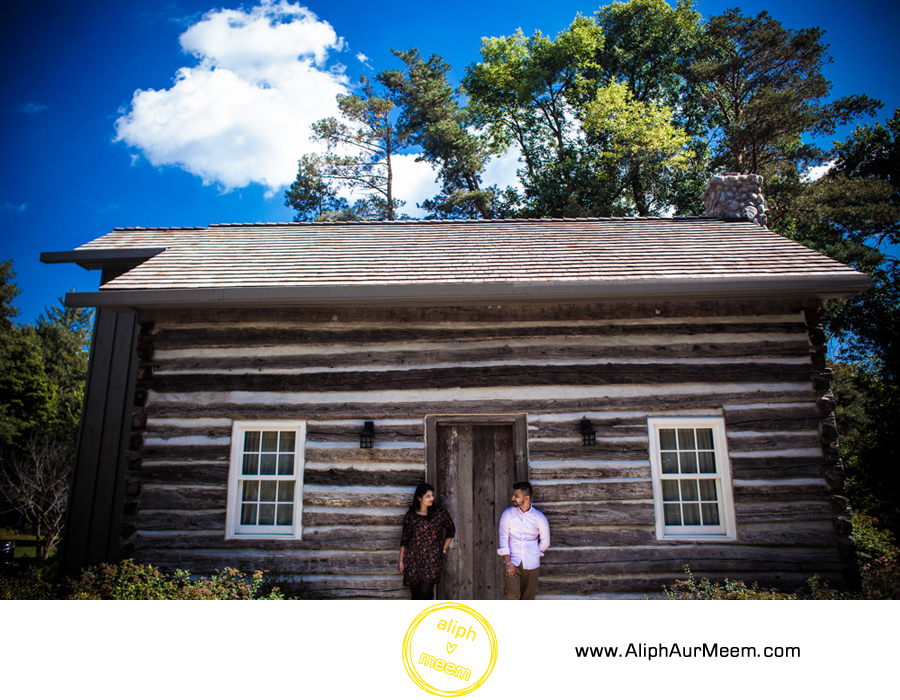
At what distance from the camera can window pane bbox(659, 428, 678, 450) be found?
591cm

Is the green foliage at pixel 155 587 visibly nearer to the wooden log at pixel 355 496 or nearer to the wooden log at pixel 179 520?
the wooden log at pixel 179 520

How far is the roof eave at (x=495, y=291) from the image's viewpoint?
5.66m

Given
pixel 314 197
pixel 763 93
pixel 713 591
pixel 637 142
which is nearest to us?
pixel 713 591

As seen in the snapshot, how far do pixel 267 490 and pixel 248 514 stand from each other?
0.34 m

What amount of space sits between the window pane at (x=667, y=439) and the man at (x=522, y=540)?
1740 mm

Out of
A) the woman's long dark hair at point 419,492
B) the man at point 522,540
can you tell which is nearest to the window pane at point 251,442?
the woman's long dark hair at point 419,492

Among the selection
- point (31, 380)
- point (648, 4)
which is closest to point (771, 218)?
point (648, 4)

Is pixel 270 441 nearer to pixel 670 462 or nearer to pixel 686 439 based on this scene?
pixel 670 462

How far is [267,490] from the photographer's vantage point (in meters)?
5.96

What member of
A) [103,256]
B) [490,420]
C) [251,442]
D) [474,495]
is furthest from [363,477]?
[103,256]

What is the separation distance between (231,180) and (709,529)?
22.7 feet

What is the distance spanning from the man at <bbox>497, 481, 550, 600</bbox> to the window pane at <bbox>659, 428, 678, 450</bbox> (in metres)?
1.74
